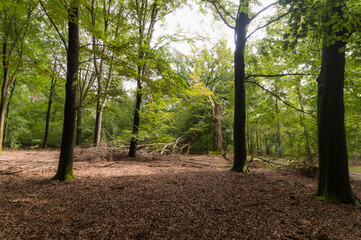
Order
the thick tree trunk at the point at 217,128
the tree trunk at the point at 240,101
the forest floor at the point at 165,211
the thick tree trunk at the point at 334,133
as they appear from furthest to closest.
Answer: the thick tree trunk at the point at 217,128 < the tree trunk at the point at 240,101 < the thick tree trunk at the point at 334,133 < the forest floor at the point at 165,211

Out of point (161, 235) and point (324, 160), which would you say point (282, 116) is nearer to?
point (324, 160)

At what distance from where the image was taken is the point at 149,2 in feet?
30.0

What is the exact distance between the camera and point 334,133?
11.9 ft

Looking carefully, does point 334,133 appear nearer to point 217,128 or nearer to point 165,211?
point 165,211

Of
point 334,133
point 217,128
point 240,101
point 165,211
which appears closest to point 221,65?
point 217,128

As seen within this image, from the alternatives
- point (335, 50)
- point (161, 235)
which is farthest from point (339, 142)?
point (161, 235)

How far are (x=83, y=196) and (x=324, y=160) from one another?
5637 mm

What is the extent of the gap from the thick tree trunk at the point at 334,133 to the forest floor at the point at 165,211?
1.16ft

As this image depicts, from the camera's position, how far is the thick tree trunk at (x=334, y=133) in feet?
11.7

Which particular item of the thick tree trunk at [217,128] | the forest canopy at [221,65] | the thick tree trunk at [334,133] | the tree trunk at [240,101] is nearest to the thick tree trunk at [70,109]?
the forest canopy at [221,65]

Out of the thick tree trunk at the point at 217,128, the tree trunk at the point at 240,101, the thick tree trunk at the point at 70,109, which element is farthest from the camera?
the thick tree trunk at the point at 217,128

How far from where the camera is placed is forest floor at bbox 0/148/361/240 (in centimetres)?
230

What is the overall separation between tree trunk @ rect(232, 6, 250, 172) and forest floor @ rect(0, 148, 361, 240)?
1.78 meters

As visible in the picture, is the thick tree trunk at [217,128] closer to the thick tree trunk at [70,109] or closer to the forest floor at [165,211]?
the forest floor at [165,211]
